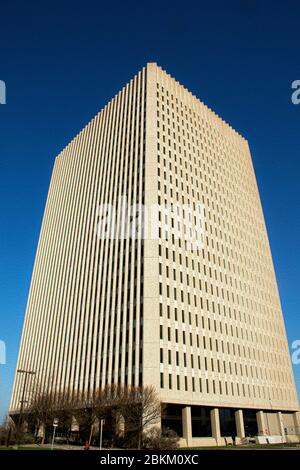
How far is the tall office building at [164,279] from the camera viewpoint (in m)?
59.1

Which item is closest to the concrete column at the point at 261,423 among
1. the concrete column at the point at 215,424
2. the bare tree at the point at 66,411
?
the concrete column at the point at 215,424

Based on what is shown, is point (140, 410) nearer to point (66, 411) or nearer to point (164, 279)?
point (66, 411)

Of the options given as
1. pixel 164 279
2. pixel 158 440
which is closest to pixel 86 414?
pixel 158 440

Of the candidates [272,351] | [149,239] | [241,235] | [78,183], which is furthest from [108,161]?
[272,351]

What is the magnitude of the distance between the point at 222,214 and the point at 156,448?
52537mm

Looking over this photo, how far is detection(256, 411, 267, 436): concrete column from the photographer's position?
70531 millimetres

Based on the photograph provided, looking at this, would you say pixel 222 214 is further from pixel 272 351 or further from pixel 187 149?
pixel 272 351

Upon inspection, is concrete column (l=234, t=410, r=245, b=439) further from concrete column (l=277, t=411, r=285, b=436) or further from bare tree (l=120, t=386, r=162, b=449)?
bare tree (l=120, t=386, r=162, b=449)

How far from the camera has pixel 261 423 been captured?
71.1m

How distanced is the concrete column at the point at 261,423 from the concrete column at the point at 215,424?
13647 millimetres

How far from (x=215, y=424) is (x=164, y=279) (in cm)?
2516

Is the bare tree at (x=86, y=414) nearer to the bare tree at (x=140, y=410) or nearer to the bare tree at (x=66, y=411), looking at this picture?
A: the bare tree at (x=66, y=411)

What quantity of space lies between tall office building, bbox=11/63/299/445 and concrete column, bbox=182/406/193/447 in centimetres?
18

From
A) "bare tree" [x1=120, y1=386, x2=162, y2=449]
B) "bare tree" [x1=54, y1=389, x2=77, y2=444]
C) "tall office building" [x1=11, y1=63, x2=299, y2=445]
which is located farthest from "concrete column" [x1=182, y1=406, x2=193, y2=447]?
"bare tree" [x1=54, y1=389, x2=77, y2=444]
